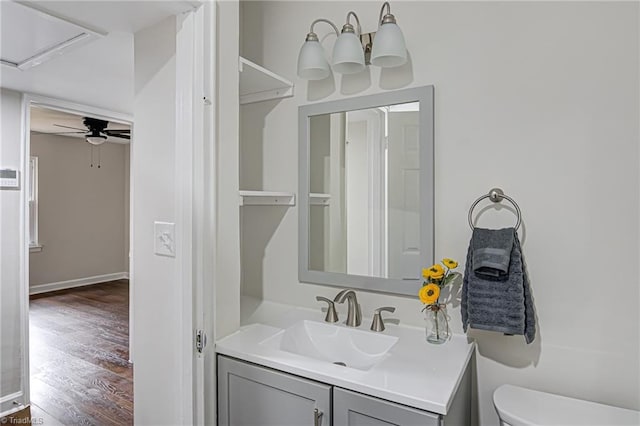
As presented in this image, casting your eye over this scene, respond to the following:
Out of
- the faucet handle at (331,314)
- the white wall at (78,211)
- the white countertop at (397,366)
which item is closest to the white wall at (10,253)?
the white countertop at (397,366)

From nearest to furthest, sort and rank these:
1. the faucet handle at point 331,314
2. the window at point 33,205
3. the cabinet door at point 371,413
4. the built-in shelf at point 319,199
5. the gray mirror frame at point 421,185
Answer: the cabinet door at point 371,413, the gray mirror frame at point 421,185, the faucet handle at point 331,314, the built-in shelf at point 319,199, the window at point 33,205

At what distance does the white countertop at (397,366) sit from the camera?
1058 millimetres

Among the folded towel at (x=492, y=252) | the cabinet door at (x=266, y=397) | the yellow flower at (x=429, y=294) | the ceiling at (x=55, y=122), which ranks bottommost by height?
the cabinet door at (x=266, y=397)

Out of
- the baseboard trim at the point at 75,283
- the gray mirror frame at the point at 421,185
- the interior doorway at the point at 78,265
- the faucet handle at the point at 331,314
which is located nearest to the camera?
the gray mirror frame at the point at 421,185

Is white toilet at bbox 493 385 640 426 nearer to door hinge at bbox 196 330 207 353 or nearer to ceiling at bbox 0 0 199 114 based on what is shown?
door hinge at bbox 196 330 207 353

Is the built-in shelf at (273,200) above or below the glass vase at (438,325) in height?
above

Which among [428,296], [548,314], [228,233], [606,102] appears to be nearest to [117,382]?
[228,233]

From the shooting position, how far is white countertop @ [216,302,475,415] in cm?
106

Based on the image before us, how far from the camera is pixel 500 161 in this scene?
4.59 ft

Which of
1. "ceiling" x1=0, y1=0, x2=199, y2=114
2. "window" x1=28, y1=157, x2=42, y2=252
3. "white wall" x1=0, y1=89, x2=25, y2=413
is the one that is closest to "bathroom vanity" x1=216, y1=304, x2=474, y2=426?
"ceiling" x1=0, y1=0, x2=199, y2=114

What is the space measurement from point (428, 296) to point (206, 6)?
49.0 inches

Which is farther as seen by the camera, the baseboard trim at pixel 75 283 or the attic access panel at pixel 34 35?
the baseboard trim at pixel 75 283

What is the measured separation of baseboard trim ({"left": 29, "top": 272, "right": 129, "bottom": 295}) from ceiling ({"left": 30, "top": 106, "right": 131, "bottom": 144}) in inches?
86.0

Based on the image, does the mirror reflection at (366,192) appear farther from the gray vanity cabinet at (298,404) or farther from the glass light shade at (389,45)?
the gray vanity cabinet at (298,404)
